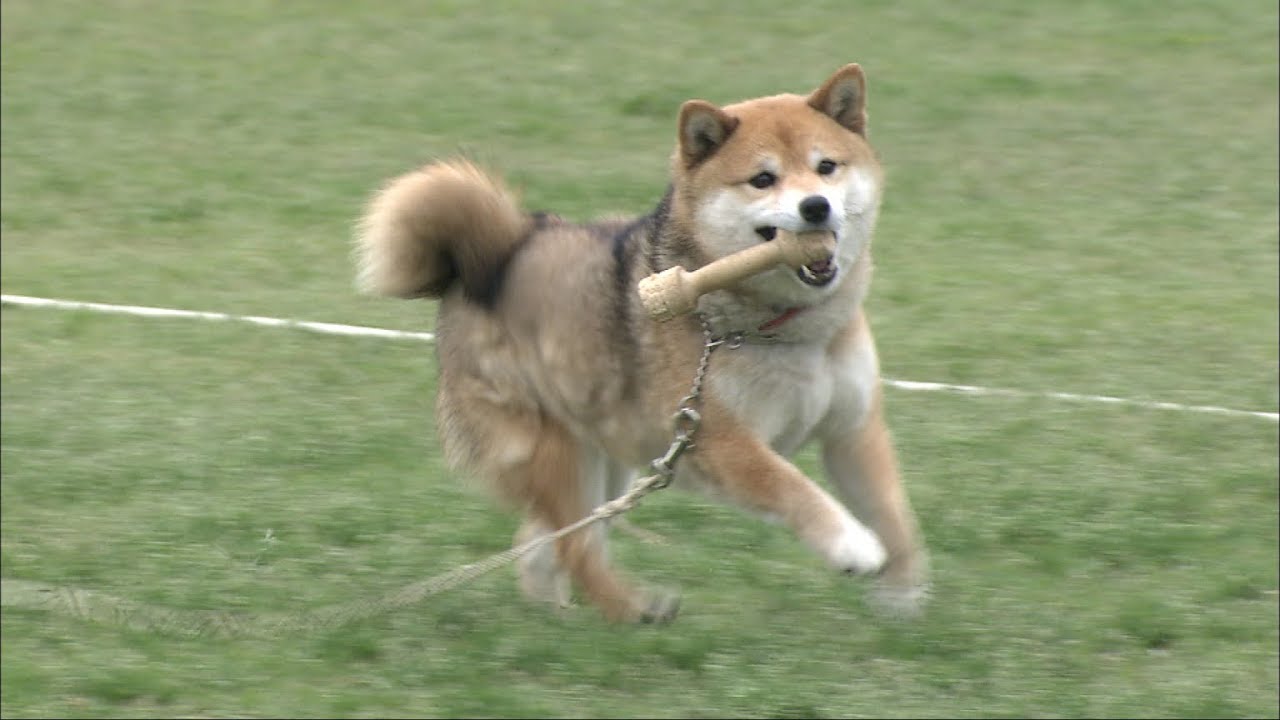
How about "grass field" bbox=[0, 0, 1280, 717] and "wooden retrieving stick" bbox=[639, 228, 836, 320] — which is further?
"grass field" bbox=[0, 0, 1280, 717]

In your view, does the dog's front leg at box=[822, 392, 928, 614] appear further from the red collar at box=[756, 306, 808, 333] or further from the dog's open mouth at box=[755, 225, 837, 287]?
the dog's open mouth at box=[755, 225, 837, 287]

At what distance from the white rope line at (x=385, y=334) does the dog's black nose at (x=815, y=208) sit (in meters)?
2.57

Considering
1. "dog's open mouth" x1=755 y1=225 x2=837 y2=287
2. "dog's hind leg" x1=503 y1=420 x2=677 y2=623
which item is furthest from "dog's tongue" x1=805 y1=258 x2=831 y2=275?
"dog's hind leg" x1=503 y1=420 x2=677 y2=623

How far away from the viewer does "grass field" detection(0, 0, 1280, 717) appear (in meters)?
4.79

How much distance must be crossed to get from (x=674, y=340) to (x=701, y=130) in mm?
544

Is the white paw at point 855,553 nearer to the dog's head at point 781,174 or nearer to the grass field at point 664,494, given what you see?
the grass field at point 664,494

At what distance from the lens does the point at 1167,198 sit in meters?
9.66

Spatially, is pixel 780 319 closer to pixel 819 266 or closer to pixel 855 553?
pixel 819 266

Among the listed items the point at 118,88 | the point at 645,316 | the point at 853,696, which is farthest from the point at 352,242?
the point at 853,696

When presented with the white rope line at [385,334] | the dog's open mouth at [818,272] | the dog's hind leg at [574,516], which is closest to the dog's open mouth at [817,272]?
the dog's open mouth at [818,272]

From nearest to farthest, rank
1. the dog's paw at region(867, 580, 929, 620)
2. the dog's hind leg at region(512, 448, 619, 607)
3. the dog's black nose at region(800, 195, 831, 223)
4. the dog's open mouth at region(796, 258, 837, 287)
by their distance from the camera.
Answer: the dog's black nose at region(800, 195, 831, 223) → the dog's open mouth at region(796, 258, 837, 287) → the dog's paw at region(867, 580, 929, 620) → the dog's hind leg at region(512, 448, 619, 607)

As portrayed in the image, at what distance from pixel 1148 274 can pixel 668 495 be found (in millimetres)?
3430

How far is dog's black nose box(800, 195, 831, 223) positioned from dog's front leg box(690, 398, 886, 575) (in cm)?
57

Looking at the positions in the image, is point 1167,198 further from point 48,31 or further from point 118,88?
point 48,31
